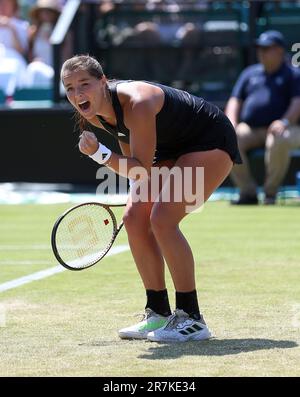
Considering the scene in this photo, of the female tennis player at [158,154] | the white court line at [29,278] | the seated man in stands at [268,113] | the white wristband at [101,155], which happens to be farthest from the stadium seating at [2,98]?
the white wristband at [101,155]

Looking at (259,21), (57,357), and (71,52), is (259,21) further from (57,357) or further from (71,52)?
(57,357)

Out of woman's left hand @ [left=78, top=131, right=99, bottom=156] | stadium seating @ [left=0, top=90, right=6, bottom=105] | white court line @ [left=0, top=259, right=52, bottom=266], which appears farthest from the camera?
stadium seating @ [left=0, top=90, right=6, bottom=105]

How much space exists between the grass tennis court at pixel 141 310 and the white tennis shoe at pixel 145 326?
6 cm

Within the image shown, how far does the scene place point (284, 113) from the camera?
1351 centimetres

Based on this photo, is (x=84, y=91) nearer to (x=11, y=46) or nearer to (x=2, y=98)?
(x=2, y=98)

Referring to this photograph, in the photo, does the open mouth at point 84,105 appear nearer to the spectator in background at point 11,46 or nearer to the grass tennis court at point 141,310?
the grass tennis court at point 141,310

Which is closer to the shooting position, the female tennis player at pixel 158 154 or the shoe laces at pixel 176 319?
the female tennis player at pixel 158 154

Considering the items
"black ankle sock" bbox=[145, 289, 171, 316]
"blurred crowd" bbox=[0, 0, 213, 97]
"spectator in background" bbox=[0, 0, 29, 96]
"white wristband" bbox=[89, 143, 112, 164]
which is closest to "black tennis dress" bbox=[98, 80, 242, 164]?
"white wristband" bbox=[89, 143, 112, 164]

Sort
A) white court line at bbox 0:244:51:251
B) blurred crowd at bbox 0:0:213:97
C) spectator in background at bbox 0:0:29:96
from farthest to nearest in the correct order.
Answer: spectator in background at bbox 0:0:29:96
blurred crowd at bbox 0:0:213:97
white court line at bbox 0:244:51:251

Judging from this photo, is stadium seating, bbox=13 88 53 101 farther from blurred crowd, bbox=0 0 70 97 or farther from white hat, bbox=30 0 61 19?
white hat, bbox=30 0 61 19

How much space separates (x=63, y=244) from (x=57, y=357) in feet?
2.17

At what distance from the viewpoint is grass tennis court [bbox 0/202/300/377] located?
507 centimetres

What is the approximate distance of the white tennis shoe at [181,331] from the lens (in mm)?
5750

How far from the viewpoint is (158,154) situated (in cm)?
599
